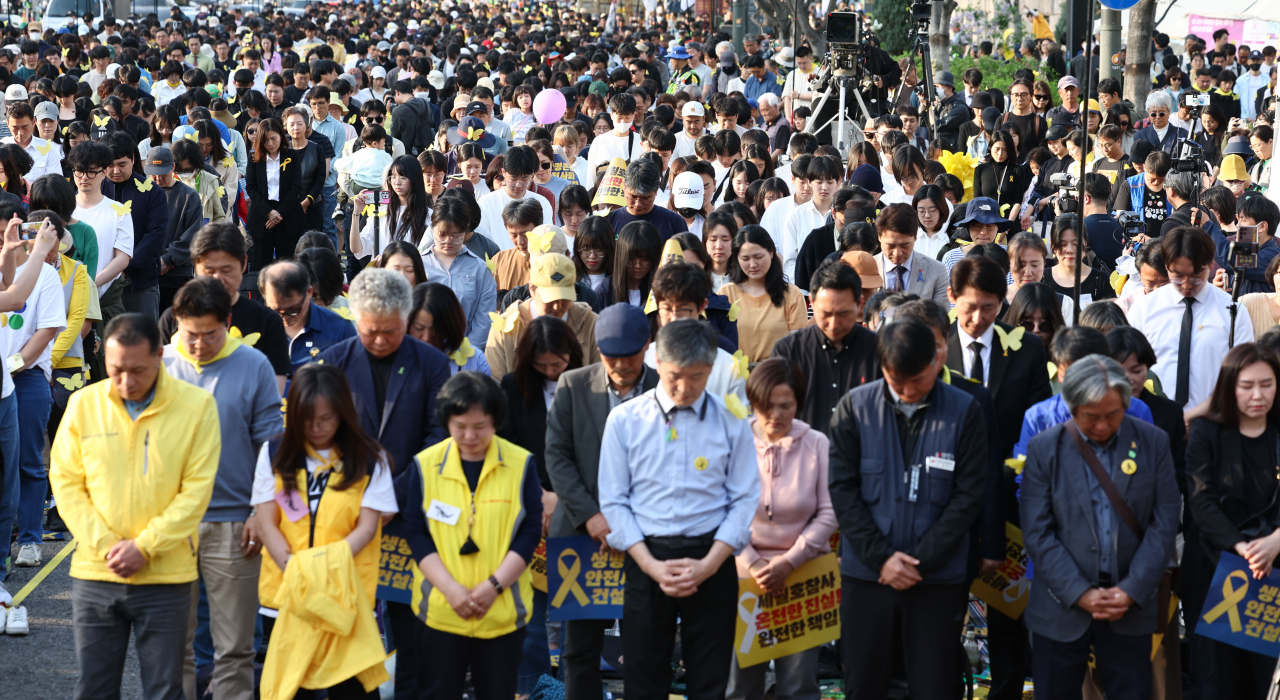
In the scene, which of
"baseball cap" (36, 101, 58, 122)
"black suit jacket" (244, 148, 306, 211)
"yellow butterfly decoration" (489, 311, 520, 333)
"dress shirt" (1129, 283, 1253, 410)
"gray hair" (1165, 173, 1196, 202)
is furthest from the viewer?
"black suit jacket" (244, 148, 306, 211)

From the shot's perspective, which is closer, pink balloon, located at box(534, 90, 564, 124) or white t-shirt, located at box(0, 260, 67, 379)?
white t-shirt, located at box(0, 260, 67, 379)

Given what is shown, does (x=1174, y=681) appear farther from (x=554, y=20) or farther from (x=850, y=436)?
(x=554, y=20)

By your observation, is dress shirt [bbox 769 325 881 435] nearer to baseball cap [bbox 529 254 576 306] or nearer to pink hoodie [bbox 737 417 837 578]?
pink hoodie [bbox 737 417 837 578]

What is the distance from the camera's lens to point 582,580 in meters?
4.81

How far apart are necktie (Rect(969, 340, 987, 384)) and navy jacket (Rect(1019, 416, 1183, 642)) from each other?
2.86 ft

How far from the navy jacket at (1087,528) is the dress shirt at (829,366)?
0.94 m

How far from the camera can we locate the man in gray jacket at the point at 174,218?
9.00 m

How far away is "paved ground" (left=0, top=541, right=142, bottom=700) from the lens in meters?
5.52

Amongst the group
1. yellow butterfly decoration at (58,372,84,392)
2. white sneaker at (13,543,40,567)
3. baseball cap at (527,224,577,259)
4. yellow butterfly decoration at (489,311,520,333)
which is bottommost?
white sneaker at (13,543,40,567)

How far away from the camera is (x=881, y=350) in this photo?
185 inches

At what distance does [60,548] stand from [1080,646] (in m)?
5.00

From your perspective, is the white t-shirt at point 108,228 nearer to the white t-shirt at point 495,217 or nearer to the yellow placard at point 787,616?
the white t-shirt at point 495,217

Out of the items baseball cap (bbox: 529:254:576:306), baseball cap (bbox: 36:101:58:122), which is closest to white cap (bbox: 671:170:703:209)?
baseball cap (bbox: 529:254:576:306)

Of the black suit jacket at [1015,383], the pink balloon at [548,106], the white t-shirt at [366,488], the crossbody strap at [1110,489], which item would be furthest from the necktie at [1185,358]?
the pink balloon at [548,106]
